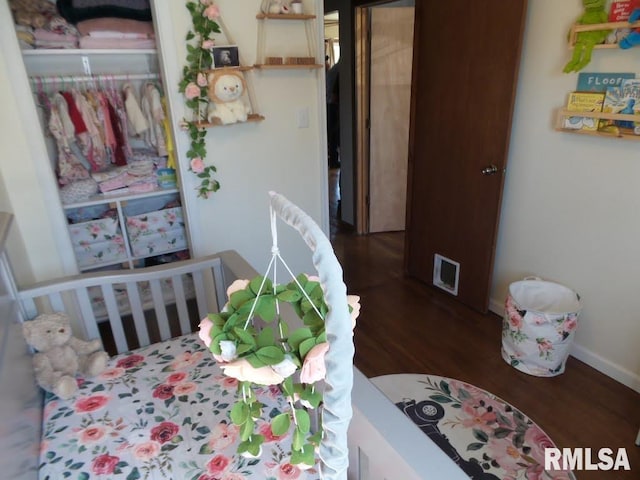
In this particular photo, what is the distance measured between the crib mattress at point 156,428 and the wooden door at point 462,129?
176 cm

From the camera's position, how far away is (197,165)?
2307 mm

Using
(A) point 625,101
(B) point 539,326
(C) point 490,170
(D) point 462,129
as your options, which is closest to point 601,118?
(A) point 625,101

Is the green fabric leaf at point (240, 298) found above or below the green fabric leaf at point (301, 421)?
above

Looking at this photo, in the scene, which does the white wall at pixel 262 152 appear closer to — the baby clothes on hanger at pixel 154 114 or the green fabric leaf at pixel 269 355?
the baby clothes on hanger at pixel 154 114

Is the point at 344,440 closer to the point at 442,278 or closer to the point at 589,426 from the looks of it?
the point at 589,426

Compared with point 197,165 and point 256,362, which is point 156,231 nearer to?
point 197,165

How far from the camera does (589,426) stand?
6.20 feet

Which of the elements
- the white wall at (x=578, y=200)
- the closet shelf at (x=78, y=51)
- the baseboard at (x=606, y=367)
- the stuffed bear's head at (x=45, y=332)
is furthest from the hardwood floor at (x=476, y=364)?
the closet shelf at (x=78, y=51)

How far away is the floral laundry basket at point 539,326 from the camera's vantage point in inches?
81.7

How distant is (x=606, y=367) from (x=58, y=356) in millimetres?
2444

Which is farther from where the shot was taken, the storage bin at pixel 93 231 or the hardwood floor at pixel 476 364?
the storage bin at pixel 93 231

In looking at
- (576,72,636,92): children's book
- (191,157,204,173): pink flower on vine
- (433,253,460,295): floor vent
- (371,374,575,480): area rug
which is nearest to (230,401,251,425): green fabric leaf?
(371,374,575,480): area rug

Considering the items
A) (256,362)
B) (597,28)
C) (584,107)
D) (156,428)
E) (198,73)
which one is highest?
(597,28)

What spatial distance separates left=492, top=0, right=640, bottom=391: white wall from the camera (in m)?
1.98
